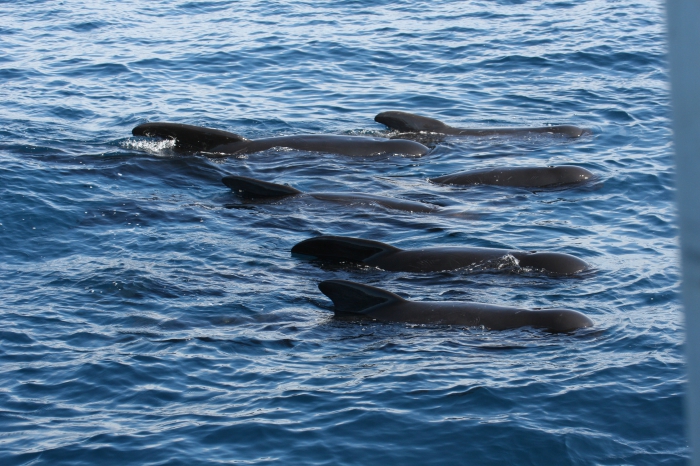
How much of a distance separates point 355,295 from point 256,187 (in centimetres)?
409

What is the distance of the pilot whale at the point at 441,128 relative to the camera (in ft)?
51.6

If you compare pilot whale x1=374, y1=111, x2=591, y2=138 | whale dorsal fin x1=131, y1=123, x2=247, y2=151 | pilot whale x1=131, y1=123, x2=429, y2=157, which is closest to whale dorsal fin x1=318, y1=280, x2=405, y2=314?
pilot whale x1=131, y1=123, x2=429, y2=157

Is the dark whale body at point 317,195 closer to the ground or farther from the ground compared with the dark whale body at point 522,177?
farther from the ground

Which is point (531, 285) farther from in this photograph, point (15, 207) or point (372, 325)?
point (15, 207)

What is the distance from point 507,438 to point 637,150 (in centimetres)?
989

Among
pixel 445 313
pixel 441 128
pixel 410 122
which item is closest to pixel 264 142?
pixel 410 122

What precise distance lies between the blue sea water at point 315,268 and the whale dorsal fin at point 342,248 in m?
0.18

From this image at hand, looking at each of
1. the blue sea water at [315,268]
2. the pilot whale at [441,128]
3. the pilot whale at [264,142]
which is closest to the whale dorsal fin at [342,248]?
the blue sea water at [315,268]

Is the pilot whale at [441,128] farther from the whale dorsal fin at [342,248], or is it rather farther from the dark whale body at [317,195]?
the whale dorsal fin at [342,248]

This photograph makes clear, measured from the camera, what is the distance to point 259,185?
11.9 m

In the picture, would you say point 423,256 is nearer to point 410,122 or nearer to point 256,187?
point 256,187

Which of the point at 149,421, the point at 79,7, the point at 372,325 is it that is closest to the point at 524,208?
the point at 372,325

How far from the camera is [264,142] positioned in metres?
14.6

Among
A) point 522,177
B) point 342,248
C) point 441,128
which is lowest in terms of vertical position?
point 522,177
